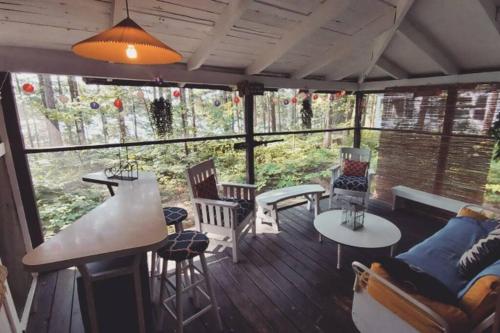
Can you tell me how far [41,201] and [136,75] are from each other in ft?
6.76

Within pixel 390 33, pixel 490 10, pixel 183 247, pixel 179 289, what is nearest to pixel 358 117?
pixel 390 33

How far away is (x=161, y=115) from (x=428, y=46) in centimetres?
320

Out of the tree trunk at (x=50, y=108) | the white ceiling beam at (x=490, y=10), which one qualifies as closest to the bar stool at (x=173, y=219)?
the tree trunk at (x=50, y=108)

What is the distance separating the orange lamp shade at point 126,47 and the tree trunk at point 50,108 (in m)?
2.21

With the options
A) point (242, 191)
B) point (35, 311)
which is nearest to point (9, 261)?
point (35, 311)

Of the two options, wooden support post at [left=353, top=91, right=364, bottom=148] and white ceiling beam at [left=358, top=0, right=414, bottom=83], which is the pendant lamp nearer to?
white ceiling beam at [left=358, top=0, right=414, bottom=83]

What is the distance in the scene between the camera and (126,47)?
4.14ft

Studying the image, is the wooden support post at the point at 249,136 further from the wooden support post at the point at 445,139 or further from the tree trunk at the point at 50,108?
the wooden support post at the point at 445,139

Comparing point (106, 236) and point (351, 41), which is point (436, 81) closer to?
point (351, 41)

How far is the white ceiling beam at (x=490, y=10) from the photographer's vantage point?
2043mm

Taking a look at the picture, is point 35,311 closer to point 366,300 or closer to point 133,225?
point 133,225

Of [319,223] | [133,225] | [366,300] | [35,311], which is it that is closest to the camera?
[133,225]

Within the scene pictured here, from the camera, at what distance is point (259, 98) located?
466 cm

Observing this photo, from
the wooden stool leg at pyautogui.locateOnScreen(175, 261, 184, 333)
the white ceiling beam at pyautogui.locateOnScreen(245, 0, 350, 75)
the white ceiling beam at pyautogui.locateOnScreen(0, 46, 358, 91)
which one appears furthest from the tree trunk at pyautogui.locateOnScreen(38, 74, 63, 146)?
the white ceiling beam at pyautogui.locateOnScreen(245, 0, 350, 75)
